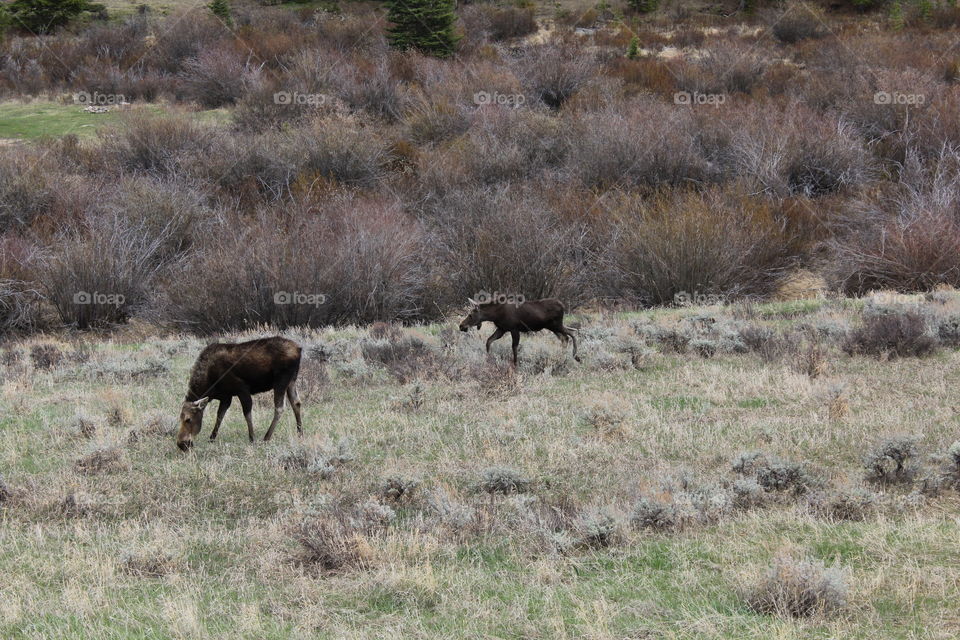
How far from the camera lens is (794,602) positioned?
4.60 meters

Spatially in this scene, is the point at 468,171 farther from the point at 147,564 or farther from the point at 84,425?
the point at 147,564

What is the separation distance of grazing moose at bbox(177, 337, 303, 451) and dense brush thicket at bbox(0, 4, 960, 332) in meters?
11.4

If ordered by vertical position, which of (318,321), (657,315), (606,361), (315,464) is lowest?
(318,321)

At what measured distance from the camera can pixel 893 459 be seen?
22.7 ft

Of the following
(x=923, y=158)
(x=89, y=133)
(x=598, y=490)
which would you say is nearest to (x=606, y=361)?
(x=598, y=490)

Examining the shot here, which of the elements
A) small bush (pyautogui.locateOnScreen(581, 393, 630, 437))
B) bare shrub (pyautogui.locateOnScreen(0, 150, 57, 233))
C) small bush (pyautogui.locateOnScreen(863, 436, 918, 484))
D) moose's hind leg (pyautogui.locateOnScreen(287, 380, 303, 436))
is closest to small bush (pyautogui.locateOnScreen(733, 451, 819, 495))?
small bush (pyautogui.locateOnScreen(863, 436, 918, 484))

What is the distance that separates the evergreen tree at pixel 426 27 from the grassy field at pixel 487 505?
32937 millimetres

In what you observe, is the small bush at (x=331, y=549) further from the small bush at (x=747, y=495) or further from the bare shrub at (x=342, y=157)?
the bare shrub at (x=342, y=157)

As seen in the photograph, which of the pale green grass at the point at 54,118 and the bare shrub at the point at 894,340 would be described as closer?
the bare shrub at the point at 894,340

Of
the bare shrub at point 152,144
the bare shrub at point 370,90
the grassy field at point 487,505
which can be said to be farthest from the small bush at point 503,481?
the bare shrub at point 370,90

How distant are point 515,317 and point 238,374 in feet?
13.9

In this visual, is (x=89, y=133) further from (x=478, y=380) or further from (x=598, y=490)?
(x=598, y=490)

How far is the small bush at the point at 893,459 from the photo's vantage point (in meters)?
6.76

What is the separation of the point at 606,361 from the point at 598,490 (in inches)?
187
